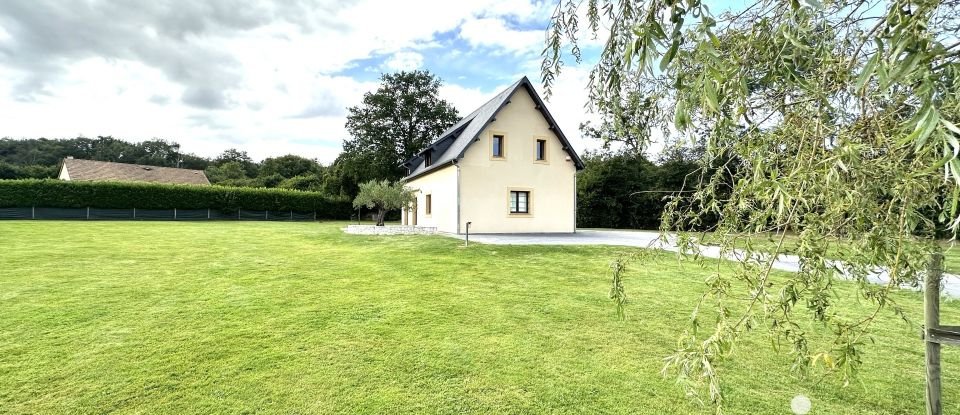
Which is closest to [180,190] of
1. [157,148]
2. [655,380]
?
[655,380]

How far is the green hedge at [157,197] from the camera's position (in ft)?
80.9

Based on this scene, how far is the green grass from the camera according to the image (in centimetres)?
286

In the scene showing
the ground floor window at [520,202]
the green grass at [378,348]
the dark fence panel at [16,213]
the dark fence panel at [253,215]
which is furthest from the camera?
the dark fence panel at [253,215]

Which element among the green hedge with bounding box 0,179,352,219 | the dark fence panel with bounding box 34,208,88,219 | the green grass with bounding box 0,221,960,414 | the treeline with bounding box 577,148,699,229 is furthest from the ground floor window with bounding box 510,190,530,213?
the dark fence panel with bounding box 34,208,88,219

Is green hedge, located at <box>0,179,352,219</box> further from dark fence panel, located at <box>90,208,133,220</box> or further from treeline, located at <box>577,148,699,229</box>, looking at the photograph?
treeline, located at <box>577,148,699,229</box>

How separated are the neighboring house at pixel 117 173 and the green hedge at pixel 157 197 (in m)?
6.66

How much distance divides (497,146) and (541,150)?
7.29 ft

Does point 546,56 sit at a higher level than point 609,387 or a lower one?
higher

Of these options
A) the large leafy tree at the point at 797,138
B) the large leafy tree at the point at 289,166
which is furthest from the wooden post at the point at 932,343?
the large leafy tree at the point at 289,166

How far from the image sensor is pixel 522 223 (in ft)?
59.6

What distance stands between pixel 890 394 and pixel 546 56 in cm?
366

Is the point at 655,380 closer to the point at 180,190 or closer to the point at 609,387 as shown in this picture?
the point at 609,387

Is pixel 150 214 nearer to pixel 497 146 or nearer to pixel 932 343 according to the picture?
pixel 497 146

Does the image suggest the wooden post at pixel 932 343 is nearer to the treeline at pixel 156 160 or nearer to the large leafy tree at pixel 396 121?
the large leafy tree at pixel 396 121
